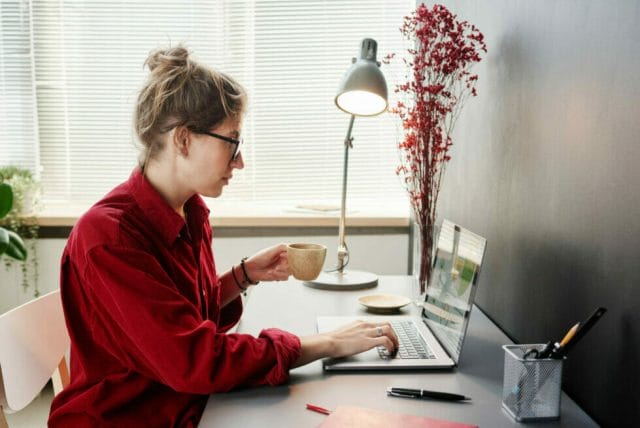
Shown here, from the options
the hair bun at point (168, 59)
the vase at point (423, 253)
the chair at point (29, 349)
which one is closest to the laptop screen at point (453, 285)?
the vase at point (423, 253)

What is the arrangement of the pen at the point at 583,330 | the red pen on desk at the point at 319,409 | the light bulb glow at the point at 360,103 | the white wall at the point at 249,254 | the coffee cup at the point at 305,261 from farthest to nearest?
the white wall at the point at 249,254 < the light bulb glow at the point at 360,103 < the coffee cup at the point at 305,261 < the red pen on desk at the point at 319,409 < the pen at the point at 583,330

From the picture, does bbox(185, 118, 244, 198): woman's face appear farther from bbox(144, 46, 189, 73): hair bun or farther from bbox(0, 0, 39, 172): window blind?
bbox(0, 0, 39, 172): window blind

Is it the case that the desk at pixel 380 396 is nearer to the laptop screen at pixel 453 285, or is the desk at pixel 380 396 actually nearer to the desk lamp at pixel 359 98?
the laptop screen at pixel 453 285

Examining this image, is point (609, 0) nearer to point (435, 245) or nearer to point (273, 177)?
point (435, 245)

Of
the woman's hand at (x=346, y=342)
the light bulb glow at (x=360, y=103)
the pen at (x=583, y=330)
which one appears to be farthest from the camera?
the light bulb glow at (x=360, y=103)

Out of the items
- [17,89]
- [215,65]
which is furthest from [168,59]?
[17,89]

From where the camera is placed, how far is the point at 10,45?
117 inches

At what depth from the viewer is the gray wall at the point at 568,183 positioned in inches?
35.9

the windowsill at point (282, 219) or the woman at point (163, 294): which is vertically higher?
the woman at point (163, 294)

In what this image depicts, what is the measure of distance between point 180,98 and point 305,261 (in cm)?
50

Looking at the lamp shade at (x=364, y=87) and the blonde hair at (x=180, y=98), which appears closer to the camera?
the blonde hair at (x=180, y=98)

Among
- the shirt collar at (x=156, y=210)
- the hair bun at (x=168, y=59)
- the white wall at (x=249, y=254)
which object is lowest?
the white wall at (x=249, y=254)

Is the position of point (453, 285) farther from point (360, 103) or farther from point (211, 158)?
point (360, 103)

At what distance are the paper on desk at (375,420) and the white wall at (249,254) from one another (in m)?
1.93
